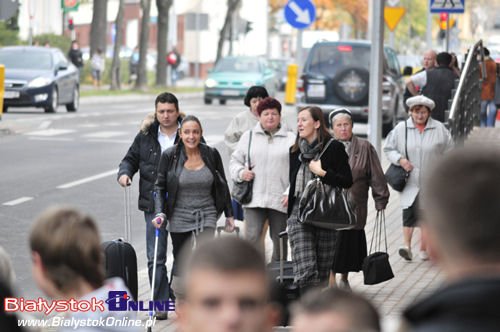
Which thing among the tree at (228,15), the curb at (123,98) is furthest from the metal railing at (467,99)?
the tree at (228,15)

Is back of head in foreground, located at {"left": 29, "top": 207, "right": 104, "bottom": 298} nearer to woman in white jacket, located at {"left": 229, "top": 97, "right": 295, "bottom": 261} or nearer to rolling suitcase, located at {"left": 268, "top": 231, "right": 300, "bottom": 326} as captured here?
rolling suitcase, located at {"left": 268, "top": 231, "right": 300, "bottom": 326}

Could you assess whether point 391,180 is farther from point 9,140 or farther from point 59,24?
point 59,24

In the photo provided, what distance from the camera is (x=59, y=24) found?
266 ft

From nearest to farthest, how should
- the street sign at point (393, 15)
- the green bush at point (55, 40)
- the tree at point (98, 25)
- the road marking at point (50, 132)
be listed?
the road marking at point (50, 132)
the street sign at point (393, 15)
the tree at point (98, 25)
the green bush at point (55, 40)

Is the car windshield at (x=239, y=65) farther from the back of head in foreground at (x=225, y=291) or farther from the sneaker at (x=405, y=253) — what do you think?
the back of head in foreground at (x=225, y=291)

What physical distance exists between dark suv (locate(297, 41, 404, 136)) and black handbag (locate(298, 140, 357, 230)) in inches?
584

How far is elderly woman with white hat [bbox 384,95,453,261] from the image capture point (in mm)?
10828

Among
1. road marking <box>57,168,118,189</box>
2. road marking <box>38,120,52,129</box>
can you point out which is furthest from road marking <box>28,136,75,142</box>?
road marking <box>57,168,118,189</box>

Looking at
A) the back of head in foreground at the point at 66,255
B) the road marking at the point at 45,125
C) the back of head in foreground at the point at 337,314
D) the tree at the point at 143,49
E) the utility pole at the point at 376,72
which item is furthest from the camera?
the tree at the point at 143,49

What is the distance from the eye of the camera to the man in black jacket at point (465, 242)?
2.06 meters

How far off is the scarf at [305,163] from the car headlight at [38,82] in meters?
20.9

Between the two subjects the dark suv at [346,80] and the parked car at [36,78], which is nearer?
the dark suv at [346,80]

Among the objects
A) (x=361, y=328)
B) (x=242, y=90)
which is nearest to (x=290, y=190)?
(x=361, y=328)

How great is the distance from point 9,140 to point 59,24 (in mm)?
59296
